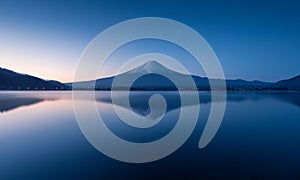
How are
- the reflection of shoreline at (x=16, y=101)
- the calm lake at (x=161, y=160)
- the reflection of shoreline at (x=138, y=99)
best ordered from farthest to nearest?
the reflection of shoreline at (x=16, y=101) < the reflection of shoreline at (x=138, y=99) < the calm lake at (x=161, y=160)

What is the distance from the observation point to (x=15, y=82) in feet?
540

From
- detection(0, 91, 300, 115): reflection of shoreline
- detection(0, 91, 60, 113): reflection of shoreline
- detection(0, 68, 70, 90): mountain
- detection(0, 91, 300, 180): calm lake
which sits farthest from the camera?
detection(0, 68, 70, 90): mountain

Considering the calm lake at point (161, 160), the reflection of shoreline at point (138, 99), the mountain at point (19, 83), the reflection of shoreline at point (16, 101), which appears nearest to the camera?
the calm lake at point (161, 160)

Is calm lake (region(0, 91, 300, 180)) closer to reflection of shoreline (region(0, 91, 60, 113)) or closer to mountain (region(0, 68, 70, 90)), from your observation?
reflection of shoreline (region(0, 91, 60, 113))

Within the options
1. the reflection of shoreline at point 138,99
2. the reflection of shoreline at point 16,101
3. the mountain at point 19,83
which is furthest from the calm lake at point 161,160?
the mountain at point 19,83

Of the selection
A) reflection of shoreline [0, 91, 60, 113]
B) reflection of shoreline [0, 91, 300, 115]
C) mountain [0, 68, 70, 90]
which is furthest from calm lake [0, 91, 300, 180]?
mountain [0, 68, 70, 90]

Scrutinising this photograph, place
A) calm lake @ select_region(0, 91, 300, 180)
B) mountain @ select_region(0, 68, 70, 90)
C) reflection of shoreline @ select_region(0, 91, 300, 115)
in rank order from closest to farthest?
calm lake @ select_region(0, 91, 300, 180)
reflection of shoreline @ select_region(0, 91, 300, 115)
mountain @ select_region(0, 68, 70, 90)

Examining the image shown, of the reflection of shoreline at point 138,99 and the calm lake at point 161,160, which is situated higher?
the reflection of shoreline at point 138,99

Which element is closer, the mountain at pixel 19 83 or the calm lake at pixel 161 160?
the calm lake at pixel 161 160

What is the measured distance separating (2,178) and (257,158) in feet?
21.5

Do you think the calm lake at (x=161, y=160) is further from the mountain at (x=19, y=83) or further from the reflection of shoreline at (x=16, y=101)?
the mountain at (x=19, y=83)

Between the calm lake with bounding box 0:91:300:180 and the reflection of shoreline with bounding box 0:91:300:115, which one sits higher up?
the reflection of shoreline with bounding box 0:91:300:115

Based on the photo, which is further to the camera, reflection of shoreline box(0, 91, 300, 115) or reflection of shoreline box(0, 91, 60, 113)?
reflection of shoreline box(0, 91, 60, 113)

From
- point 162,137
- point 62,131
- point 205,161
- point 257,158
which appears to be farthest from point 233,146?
point 62,131
